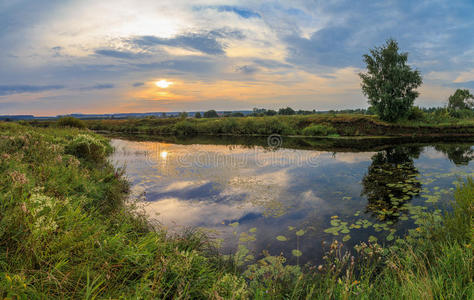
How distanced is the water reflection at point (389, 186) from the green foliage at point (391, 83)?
1944 centimetres

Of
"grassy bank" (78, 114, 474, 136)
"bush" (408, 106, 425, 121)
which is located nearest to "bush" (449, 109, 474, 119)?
"grassy bank" (78, 114, 474, 136)

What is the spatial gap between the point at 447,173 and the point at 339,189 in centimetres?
576

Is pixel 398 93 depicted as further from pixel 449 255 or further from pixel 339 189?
pixel 449 255

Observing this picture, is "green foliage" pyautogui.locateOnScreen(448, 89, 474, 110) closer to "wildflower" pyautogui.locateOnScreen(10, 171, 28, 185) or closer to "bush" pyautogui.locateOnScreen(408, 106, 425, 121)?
"bush" pyautogui.locateOnScreen(408, 106, 425, 121)

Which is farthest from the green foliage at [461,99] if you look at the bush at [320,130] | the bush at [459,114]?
the bush at [320,130]

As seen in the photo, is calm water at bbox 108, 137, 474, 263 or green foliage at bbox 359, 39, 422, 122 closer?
calm water at bbox 108, 137, 474, 263

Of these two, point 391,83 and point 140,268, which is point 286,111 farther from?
point 140,268

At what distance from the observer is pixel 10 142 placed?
6844mm

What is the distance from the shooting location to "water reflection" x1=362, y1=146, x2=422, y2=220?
7043 mm

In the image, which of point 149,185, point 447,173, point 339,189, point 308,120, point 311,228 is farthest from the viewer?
point 308,120

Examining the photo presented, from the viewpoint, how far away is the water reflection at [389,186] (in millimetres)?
7043

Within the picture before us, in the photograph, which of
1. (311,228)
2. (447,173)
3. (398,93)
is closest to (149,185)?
(311,228)

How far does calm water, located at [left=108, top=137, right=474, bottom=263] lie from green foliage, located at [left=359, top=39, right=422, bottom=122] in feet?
60.8

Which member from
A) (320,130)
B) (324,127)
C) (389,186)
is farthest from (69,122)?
(389,186)
